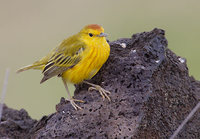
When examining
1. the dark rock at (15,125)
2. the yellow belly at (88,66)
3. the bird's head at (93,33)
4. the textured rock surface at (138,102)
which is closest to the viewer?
the textured rock surface at (138,102)

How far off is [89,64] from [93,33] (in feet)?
1.87

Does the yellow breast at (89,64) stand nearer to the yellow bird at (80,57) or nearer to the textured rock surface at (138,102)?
the yellow bird at (80,57)

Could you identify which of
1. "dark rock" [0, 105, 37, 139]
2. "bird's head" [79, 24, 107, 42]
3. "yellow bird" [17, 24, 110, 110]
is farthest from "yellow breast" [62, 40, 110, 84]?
"dark rock" [0, 105, 37, 139]

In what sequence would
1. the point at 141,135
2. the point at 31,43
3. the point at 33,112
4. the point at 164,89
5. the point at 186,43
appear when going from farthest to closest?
the point at 31,43, the point at 186,43, the point at 33,112, the point at 164,89, the point at 141,135

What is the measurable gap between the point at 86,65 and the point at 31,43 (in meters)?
10.2

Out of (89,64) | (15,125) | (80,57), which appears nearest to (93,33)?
(80,57)

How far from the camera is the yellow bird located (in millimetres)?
6036

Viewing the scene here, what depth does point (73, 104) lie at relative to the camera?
17.6ft

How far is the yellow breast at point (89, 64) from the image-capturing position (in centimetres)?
594

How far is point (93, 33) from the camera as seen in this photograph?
6480 millimetres

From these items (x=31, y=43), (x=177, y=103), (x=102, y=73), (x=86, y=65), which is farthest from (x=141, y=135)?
(x=31, y=43)

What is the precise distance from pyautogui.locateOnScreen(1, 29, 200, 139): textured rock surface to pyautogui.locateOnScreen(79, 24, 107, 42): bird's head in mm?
678

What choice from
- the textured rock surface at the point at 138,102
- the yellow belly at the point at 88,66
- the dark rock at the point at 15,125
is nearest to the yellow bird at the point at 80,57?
the yellow belly at the point at 88,66

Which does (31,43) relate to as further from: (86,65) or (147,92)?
(147,92)
